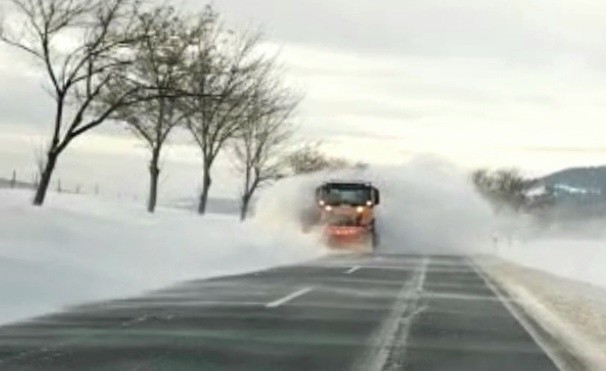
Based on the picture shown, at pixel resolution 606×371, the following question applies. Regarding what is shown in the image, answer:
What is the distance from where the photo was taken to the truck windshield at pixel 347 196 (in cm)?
4600

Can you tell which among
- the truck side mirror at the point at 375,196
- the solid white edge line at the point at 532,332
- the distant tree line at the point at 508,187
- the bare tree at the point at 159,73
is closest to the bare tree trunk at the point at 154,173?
the bare tree at the point at 159,73

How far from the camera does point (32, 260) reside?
65.3 feet

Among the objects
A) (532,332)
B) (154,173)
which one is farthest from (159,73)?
(532,332)

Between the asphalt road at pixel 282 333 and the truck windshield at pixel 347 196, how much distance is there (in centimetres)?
2445

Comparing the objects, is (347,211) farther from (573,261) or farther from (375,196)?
(573,261)

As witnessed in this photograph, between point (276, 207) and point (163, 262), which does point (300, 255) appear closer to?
point (276, 207)

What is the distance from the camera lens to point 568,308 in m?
18.6

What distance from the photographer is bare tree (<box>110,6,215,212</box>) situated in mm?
34500

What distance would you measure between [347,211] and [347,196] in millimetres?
759

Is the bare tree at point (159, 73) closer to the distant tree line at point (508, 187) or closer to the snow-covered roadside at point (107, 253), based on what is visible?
the snow-covered roadside at point (107, 253)

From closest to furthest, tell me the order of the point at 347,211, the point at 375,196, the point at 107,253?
1. the point at 107,253
2. the point at 347,211
3. the point at 375,196

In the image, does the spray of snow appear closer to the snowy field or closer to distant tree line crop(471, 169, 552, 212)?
the snowy field

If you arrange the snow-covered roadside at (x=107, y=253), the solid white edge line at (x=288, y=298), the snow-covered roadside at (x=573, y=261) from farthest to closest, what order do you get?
the snow-covered roadside at (x=573, y=261) < the snow-covered roadside at (x=107, y=253) < the solid white edge line at (x=288, y=298)

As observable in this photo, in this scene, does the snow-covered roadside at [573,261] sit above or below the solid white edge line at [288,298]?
above
